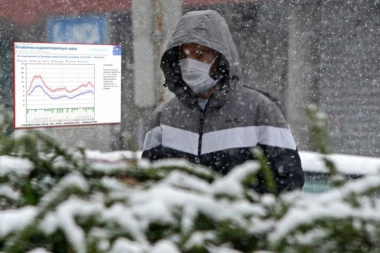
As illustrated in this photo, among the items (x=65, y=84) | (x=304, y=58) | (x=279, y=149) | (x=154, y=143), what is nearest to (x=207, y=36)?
(x=154, y=143)

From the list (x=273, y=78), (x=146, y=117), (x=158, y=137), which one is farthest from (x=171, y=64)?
(x=273, y=78)

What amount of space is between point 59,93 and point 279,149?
201 inches

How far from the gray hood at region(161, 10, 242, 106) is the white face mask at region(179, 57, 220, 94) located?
0.15ft

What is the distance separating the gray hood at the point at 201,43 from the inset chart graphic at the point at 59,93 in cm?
401

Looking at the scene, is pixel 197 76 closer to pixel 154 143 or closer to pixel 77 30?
pixel 154 143

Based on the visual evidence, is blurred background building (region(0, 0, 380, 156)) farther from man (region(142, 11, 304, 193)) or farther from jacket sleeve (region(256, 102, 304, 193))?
jacket sleeve (region(256, 102, 304, 193))

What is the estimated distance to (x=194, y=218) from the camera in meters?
0.80

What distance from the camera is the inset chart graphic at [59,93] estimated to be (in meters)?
7.40

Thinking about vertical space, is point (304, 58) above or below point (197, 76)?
above

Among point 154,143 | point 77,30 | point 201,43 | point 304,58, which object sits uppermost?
point 77,30

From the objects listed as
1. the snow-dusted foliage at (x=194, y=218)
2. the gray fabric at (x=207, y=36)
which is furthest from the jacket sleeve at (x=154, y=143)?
the snow-dusted foliage at (x=194, y=218)

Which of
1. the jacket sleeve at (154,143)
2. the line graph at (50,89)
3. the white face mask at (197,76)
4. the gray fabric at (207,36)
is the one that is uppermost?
the gray fabric at (207,36)

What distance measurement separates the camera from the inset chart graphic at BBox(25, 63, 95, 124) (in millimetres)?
7398

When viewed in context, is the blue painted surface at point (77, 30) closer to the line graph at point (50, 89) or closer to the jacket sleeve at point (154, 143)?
the line graph at point (50, 89)
